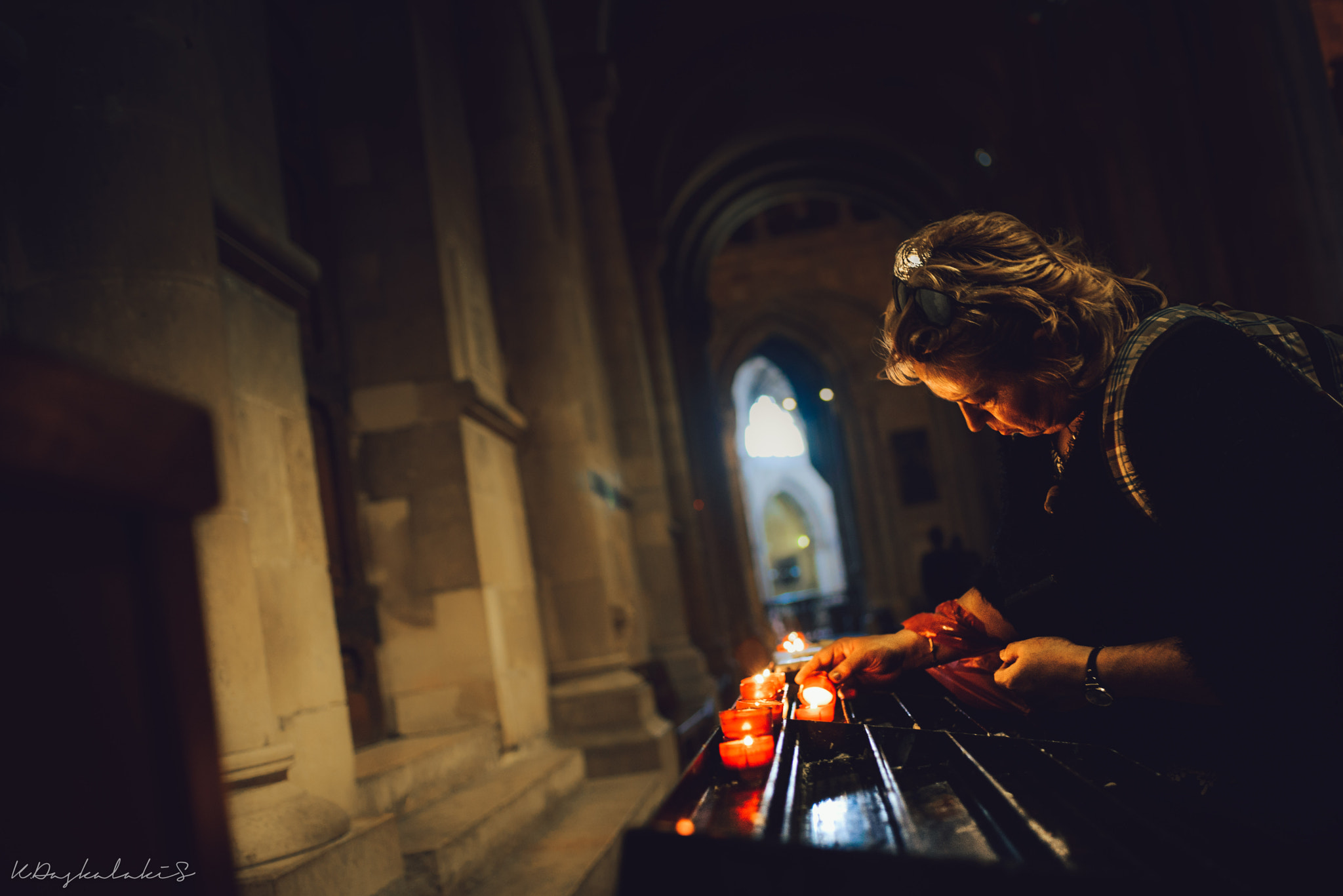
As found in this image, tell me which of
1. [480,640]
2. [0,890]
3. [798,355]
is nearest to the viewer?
[0,890]

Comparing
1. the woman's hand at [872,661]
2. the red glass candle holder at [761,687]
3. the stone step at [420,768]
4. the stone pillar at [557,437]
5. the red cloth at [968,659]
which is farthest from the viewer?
the stone pillar at [557,437]

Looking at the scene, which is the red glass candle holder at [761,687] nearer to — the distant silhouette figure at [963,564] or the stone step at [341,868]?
the stone step at [341,868]

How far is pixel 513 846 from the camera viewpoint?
363cm

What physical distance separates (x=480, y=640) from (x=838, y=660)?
2770mm

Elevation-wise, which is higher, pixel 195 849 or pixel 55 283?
pixel 55 283

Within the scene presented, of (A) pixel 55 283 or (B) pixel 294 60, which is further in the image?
(B) pixel 294 60

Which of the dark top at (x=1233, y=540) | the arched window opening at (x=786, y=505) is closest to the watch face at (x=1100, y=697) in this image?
the dark top at (x=1233, y=540)

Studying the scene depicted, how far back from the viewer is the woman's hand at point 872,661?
2.07 meters

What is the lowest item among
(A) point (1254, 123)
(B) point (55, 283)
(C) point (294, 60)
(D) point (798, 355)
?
(B) point (55, 283)

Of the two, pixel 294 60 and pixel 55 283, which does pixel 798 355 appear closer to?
pixel 294 60

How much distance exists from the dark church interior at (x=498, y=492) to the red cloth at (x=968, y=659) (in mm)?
17

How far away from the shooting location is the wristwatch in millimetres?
1513

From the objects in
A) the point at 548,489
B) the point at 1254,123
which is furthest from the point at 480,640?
the point at 1254,123

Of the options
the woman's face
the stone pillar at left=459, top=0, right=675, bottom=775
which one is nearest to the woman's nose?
the woman's face
